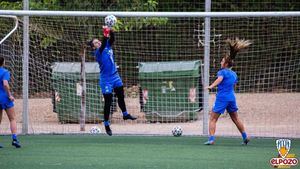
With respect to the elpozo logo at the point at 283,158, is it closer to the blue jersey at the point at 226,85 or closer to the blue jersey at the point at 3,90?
the blue jersey at the point at 226,85

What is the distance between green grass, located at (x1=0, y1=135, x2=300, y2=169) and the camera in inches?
462

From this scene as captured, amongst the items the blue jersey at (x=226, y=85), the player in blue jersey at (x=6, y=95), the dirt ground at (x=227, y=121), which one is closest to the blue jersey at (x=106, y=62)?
the player in blue jersey at (x=6, y=95)

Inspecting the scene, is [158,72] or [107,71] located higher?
[107,71]

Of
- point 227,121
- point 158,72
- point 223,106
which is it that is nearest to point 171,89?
point 158,72

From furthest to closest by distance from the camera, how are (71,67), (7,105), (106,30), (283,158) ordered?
(71,67) → (106,30) → (7,105) → (283,158)

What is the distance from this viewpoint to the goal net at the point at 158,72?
18.9m

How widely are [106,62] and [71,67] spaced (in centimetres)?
476

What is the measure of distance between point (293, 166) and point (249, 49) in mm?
8625

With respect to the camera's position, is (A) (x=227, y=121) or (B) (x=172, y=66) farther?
(A) (x=227, y=121)

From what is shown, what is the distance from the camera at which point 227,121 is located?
21.0 m

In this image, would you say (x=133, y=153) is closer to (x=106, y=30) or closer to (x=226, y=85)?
(x=226, y=85)

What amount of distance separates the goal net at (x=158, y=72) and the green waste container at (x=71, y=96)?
26mm

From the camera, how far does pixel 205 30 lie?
58.5 feet

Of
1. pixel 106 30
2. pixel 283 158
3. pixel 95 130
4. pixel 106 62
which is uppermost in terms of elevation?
pixel 106 30
